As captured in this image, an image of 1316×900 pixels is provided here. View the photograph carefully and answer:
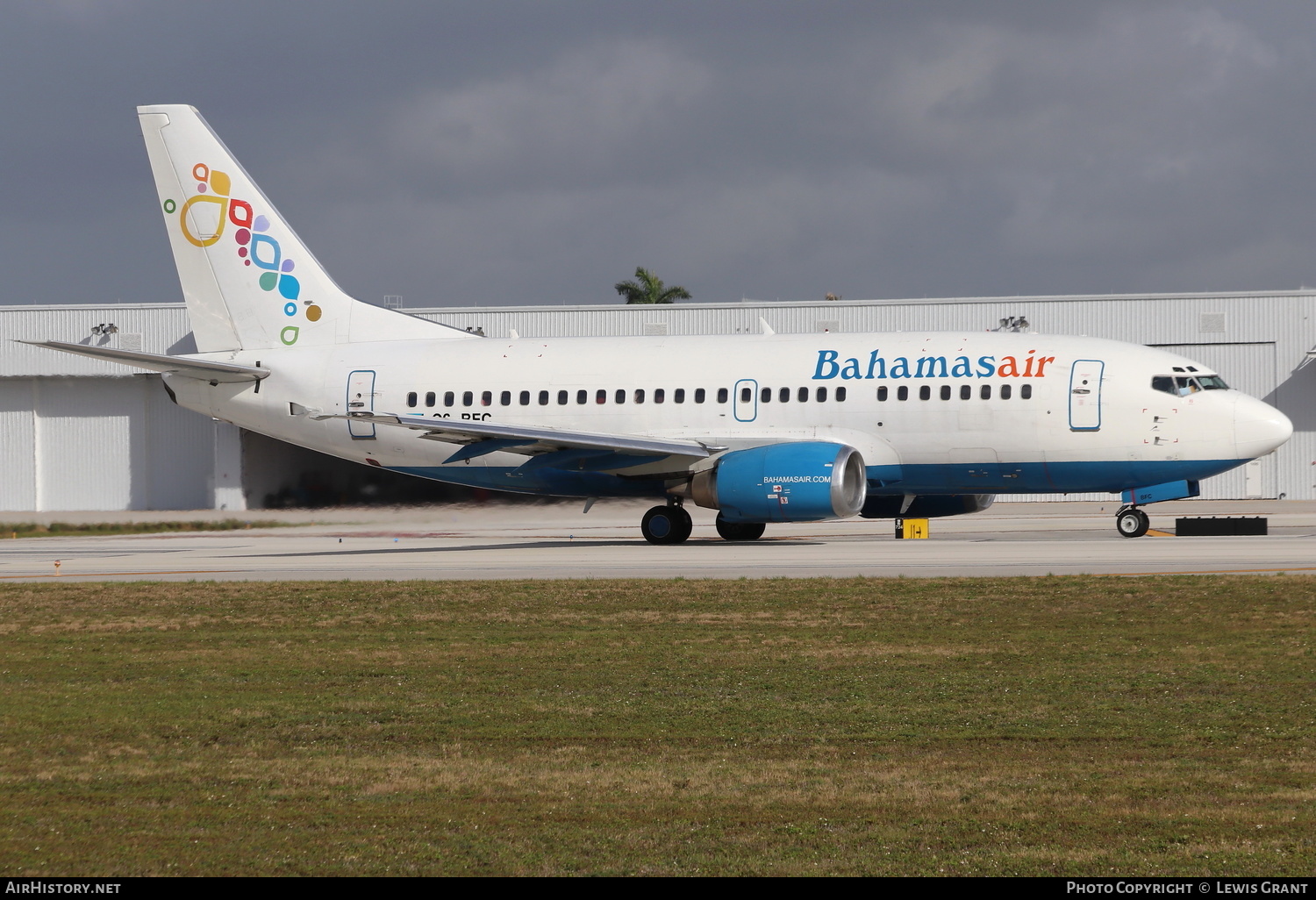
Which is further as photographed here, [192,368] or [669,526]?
[192,368]

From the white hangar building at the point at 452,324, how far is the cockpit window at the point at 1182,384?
80.3 feet

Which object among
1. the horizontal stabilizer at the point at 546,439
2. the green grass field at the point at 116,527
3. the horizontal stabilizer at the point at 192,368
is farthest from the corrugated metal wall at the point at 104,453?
the horizontal stabilizer at the point at 546,439

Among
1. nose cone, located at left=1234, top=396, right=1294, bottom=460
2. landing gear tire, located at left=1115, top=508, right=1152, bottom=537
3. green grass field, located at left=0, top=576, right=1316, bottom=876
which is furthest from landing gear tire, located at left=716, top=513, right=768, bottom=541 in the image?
green grass field, located at left=0, top=576, right=1316, bottom=876

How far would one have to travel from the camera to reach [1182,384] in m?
28.1

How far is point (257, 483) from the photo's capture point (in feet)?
162

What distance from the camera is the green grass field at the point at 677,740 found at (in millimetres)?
6758

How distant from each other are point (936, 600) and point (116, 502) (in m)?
46.3

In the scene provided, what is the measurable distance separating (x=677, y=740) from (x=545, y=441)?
64.9 feet

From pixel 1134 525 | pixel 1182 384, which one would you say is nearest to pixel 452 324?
pixel 1134 525

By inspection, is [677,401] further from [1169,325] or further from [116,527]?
[1169,325]
